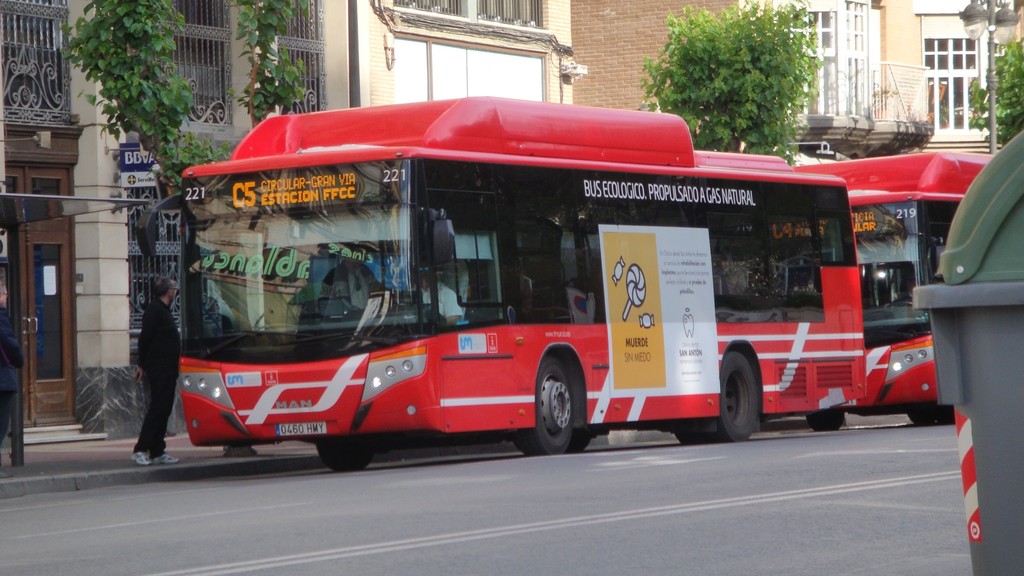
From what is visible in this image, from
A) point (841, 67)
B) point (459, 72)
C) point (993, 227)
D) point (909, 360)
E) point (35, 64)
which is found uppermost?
point (841, 67)

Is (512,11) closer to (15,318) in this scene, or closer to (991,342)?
(15,318)

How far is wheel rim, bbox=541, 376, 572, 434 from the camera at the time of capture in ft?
56.6

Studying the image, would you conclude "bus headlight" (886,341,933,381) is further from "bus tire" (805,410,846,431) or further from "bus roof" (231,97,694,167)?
"bus roof" (231,97,694,167)

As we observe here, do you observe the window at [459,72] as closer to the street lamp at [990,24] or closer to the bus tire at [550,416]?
the street lamp at [990,24]

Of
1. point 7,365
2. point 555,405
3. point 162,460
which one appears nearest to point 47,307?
point 162,460

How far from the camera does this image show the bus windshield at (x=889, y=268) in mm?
22562

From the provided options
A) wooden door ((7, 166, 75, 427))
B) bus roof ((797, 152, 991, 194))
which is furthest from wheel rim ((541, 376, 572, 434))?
wooden door ((7, 166, 75, 427))

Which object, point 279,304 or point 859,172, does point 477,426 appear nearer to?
point 279,304

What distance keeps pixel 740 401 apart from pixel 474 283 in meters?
4.80

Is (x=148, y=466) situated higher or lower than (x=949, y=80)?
lower

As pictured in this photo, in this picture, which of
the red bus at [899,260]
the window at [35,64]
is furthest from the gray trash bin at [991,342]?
the window at [35,64]

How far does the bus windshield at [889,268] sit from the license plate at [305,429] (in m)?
9.13

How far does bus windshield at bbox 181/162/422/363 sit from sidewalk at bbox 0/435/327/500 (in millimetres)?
1356

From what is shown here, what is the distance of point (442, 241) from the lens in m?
15.6
